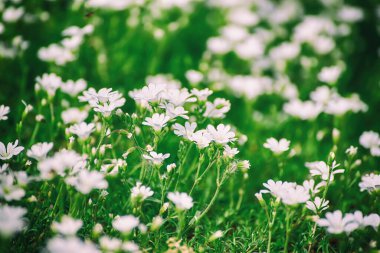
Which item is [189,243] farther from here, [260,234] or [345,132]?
[345,132]

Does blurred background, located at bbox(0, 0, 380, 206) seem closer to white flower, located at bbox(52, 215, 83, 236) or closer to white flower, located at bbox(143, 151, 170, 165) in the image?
white flower, located at bbox(143, 151, 170, 165)

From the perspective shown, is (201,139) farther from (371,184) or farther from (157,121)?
(371,184)

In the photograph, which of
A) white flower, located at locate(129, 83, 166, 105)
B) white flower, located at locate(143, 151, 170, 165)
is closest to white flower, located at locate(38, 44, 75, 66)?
white flower, located at locate(129, 83, 166, 105)

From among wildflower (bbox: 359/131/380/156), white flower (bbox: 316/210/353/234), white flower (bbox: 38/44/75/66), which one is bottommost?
wildflower (bbox: 359/131/380/156)

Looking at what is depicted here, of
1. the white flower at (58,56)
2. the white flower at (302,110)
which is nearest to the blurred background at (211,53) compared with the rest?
the white flower at (58,56)

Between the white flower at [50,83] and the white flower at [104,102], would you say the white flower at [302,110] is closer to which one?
the white flower at [104,102]

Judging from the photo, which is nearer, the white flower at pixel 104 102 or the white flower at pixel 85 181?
the white flower at pixel 85 181

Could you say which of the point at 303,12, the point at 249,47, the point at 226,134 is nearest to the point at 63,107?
the point at 226,134

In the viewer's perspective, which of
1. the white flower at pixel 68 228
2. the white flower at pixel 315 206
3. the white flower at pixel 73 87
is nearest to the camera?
the white flower at pixel 68 228
